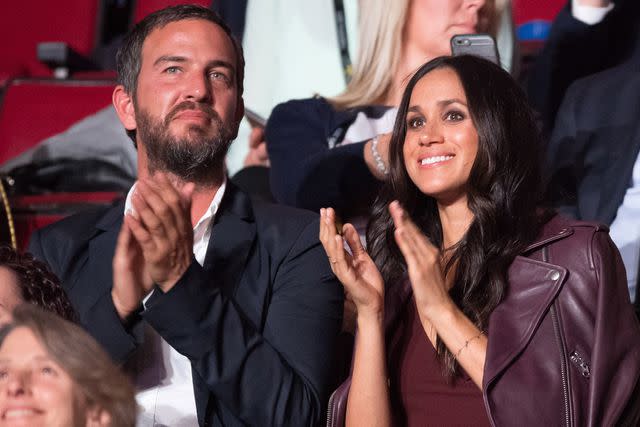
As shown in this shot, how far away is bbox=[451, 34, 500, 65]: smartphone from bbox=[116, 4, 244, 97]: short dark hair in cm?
31

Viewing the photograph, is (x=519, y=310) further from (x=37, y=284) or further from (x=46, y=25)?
(x=46, y=25)

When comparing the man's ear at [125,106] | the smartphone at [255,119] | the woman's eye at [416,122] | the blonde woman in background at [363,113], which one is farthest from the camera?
the smartphone at [255,119]

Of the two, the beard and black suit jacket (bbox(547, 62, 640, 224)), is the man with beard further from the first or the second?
black suit jacket (bbox(547, 62, 640, 224))

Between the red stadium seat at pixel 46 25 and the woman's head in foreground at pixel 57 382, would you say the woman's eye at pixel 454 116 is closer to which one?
the woman's head in foreground at pixel 57 382

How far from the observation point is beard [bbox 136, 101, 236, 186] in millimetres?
1406

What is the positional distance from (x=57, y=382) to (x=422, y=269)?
454 millimetres

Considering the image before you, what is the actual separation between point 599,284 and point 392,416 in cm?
28

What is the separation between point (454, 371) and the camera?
1238mm

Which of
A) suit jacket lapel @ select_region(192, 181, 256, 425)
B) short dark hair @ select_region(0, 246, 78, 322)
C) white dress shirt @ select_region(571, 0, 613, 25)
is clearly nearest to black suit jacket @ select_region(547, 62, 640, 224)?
white dress shirt @ select_region(571, 0, 613, 25)

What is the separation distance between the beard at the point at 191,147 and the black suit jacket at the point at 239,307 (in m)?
0.05

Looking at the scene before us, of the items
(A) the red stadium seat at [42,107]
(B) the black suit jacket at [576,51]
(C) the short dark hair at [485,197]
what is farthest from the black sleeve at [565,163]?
(A) the red stadium seat at [42,107]

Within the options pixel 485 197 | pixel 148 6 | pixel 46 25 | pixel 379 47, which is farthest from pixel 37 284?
pixel 46 25

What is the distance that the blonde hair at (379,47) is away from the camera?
6.00ft

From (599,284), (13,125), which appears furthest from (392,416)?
(13,125)
